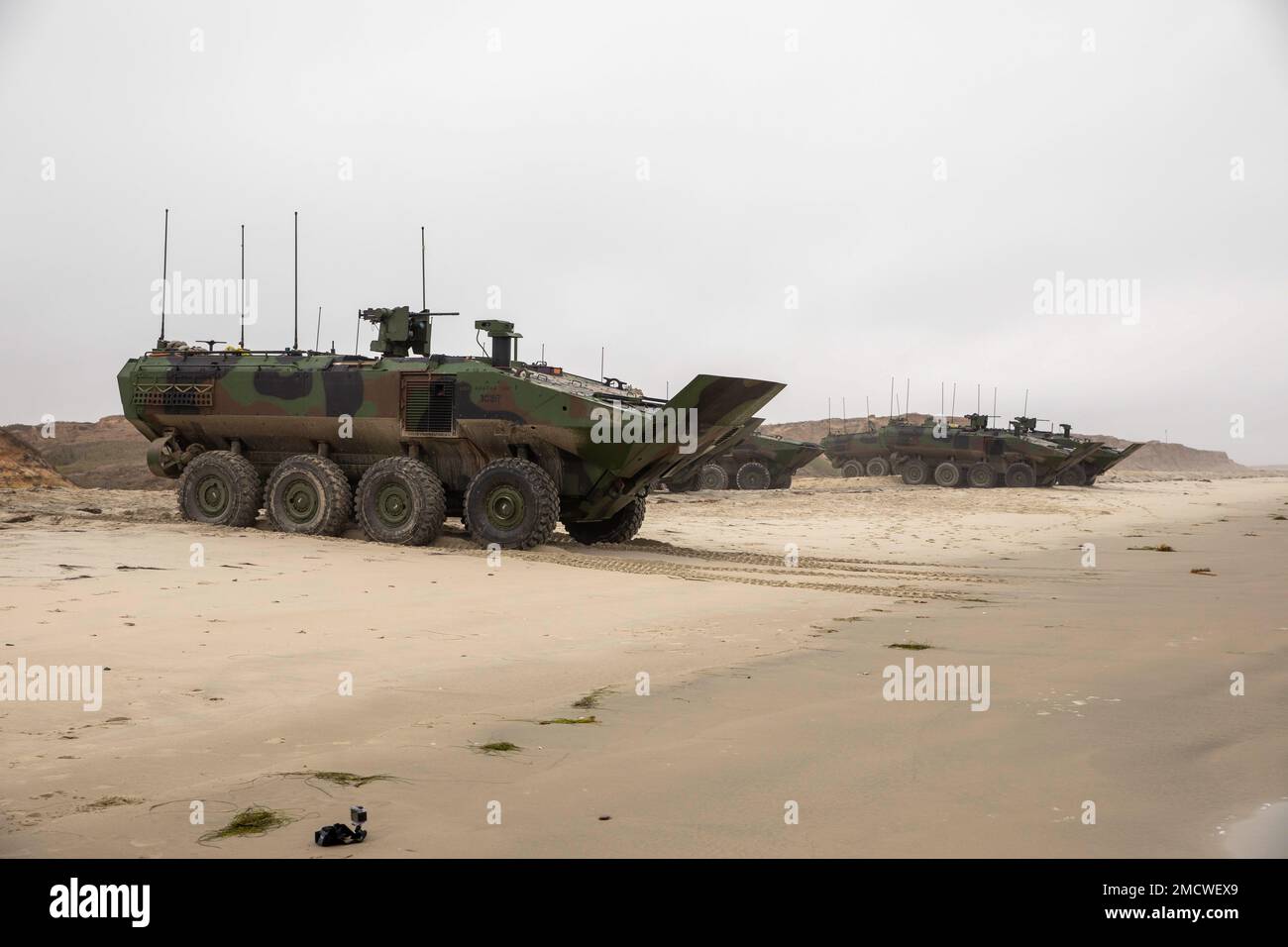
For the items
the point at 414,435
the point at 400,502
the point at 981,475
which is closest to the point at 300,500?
the point at 400,502

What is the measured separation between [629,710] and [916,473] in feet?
113

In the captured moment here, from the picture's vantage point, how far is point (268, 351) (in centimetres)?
1556

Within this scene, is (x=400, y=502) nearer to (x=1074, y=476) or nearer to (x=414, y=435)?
(x=414, y=435)

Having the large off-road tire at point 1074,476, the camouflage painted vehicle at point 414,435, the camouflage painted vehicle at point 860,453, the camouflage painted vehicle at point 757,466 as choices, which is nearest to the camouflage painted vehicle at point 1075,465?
the large off-road tire at point 1074,476

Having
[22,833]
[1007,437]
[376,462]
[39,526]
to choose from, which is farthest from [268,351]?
[1007,437]

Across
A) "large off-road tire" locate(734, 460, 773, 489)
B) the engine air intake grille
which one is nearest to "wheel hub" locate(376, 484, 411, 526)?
the engine air intake grille

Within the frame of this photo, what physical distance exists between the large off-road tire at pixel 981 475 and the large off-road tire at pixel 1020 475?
0.47m

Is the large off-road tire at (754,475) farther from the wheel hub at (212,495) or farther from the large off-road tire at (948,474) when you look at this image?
the wheel hub at (212,495)

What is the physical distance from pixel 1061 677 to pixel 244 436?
12.5 metres

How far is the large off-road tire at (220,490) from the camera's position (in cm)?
1511

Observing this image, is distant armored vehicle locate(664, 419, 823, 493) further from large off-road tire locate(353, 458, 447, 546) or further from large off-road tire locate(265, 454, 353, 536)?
large off-road tire locate(353, 458, 447, 546)

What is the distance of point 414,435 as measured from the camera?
559 inches

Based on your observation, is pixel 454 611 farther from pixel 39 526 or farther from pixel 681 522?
pixel 681 522
